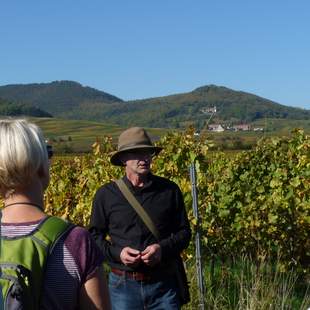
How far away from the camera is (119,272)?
3.96 m

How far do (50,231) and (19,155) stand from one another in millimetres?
242

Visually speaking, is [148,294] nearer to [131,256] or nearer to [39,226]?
[131,256]

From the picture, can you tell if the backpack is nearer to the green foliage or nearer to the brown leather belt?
the brown leather belt

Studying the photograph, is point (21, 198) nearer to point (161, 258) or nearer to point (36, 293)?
point (36, 293)

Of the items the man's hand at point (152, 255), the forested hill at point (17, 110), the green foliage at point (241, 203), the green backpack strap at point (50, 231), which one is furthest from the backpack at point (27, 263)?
the forested hill at point (17, 110)

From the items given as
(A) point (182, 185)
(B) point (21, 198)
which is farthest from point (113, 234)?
(A) point (182, 185)

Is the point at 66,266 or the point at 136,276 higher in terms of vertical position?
the point at 66,266

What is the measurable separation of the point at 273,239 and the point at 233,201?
0.61 metres

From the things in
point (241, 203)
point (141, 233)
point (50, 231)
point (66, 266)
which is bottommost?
point (241, 203)

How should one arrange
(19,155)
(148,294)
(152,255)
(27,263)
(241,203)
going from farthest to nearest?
1. (241,203)
2. (148,294)
3. (152,255)
4. (19,155)
5. (27,263)

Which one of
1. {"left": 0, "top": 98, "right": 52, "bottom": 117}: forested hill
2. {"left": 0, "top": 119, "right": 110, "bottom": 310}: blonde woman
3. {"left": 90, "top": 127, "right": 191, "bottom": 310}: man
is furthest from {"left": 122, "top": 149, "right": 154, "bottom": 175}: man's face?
{"left": 0, "top": 98, "right": 52, "bottom": 117}: forested hill

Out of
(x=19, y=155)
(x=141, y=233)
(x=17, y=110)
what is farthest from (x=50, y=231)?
(x=17, y=110)

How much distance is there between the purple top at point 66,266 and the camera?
1.99 meters

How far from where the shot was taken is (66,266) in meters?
2.01
